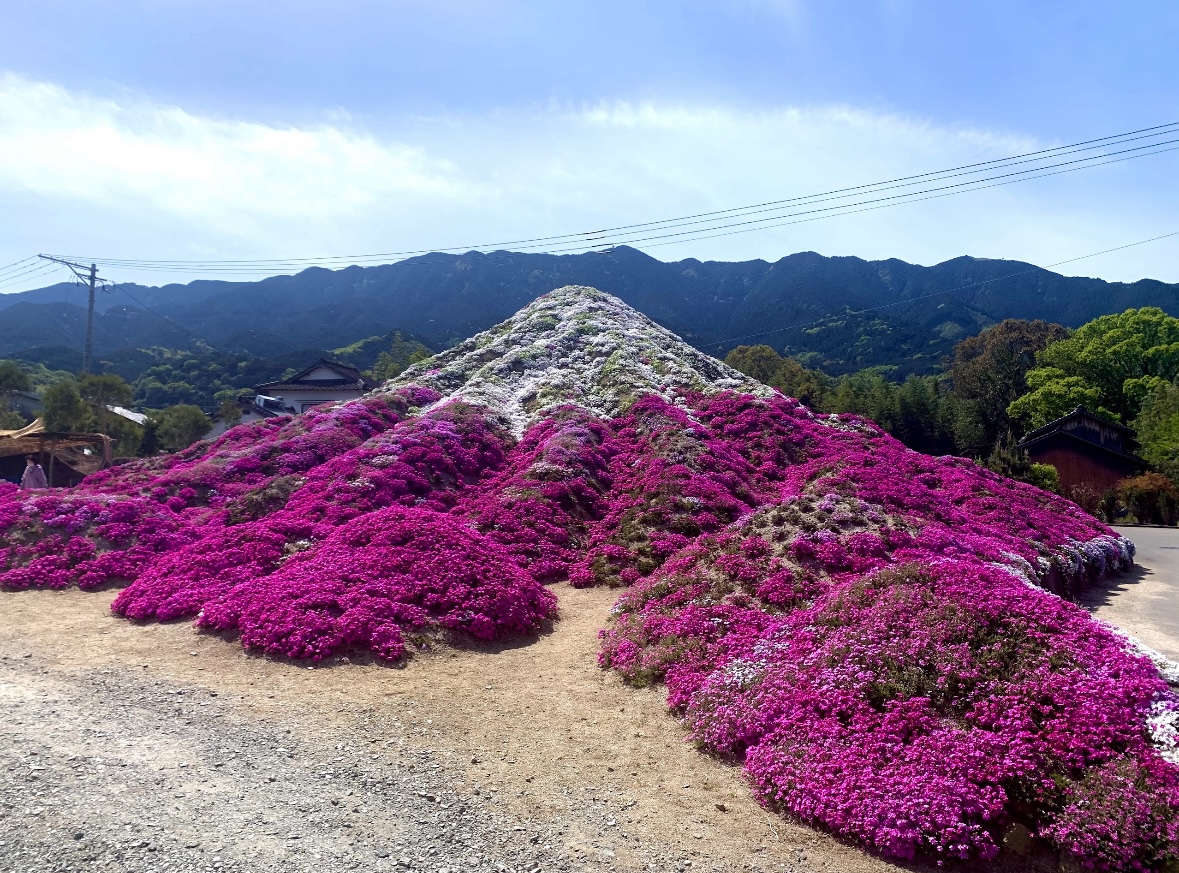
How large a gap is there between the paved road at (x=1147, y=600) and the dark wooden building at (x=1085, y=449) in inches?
807

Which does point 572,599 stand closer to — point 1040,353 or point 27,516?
point 27,516

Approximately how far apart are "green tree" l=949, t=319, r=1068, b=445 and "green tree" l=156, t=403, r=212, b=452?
197 ft

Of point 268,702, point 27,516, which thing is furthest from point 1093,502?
point 27,516

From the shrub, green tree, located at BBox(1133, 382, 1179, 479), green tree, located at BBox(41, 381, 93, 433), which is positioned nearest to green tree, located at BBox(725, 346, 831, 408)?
green tree, located at BBox(1133, 382, 1179, 479)

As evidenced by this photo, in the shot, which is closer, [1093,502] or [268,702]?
[268,702]

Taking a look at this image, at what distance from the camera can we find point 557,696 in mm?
11031

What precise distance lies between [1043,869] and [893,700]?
2.29 meters

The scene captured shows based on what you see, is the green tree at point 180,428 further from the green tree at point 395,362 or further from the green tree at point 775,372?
the green tree at point 775,372

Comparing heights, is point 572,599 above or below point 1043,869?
below

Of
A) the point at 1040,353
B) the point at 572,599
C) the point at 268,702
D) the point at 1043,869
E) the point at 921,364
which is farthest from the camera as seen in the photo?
the point at 921,364

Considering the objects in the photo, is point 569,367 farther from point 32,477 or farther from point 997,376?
point 997,376

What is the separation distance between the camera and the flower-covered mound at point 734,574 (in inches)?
298

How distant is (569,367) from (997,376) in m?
46.4

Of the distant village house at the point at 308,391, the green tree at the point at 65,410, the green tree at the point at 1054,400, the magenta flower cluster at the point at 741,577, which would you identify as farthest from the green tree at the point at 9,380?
the green tree at the point at 1054,400
